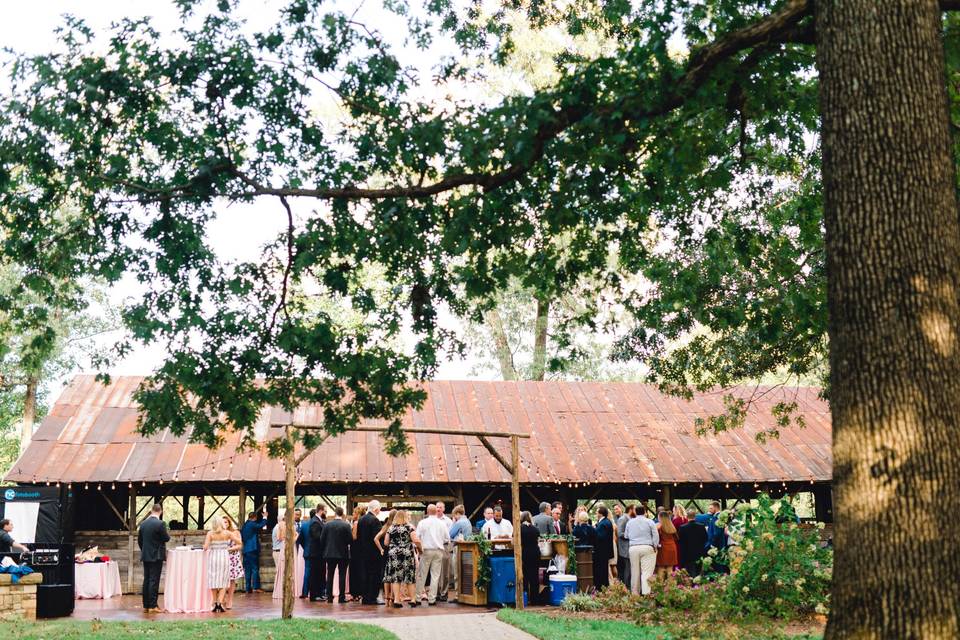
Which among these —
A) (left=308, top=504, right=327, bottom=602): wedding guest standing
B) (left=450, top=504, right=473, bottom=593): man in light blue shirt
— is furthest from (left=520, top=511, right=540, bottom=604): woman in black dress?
(left=308, top=504, right=327, bottom=602): wedding guest standing

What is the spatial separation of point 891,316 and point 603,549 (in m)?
12.7

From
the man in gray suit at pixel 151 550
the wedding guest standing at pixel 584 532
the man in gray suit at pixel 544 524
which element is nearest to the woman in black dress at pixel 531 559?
the man in gray suit at pixel 544 524

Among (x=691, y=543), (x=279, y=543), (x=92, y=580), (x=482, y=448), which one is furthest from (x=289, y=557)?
(x=482, y=448)

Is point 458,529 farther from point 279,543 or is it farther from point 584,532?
point 279,543

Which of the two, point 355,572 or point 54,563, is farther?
point 355,572

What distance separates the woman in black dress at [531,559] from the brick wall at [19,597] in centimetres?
763

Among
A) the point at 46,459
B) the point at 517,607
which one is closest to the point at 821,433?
the point at 517,607

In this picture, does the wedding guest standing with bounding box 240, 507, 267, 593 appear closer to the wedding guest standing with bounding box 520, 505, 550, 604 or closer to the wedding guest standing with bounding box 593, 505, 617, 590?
the wedding guest standing with bounding box 520, 505, 550, 604

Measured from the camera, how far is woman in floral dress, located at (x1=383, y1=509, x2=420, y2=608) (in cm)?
1605

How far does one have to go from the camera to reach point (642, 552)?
16.9 meters

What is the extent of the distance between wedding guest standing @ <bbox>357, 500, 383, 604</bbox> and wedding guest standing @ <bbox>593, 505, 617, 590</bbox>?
3.96m

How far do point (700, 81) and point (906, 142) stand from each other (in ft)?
7.15

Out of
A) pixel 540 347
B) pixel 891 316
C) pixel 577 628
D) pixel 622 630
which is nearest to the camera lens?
pixel 891 316

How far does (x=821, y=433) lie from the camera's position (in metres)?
25.1
